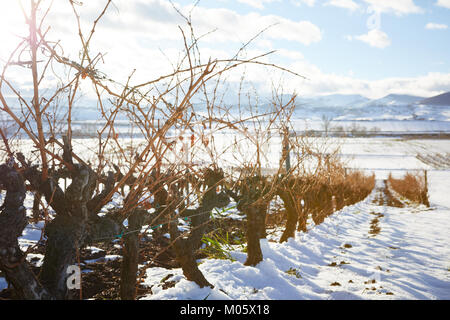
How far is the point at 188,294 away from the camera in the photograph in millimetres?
3096

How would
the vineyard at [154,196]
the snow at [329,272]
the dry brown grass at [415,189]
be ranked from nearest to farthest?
the vineyard at [154,196]
the snow at [329,272]
the dry brown grass at [415,189]

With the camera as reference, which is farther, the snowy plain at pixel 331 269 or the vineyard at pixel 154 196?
the snowy plain at pixel 331 269

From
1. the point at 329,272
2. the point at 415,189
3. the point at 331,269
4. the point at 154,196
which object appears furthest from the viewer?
the point at 415,189

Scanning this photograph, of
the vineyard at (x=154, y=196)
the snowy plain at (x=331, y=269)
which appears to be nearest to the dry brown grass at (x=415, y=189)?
the snowy plain at (x=331, y=269)

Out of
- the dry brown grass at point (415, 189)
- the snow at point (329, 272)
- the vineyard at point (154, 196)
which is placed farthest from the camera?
the dry brown grass at point (415, 189)

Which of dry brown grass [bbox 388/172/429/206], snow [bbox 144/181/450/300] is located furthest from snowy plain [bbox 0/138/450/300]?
dry brown grass [bbox 388/172/429/206]

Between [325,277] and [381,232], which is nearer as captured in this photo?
[325,277]

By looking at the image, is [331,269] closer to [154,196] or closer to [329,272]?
[329,272]

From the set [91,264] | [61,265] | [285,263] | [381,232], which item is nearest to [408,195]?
[381,232]

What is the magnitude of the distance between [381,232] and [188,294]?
6.78 metres

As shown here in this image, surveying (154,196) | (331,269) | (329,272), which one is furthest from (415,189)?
(154,196)

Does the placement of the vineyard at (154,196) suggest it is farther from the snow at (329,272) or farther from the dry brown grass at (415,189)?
the dry brown grass at (415,189)

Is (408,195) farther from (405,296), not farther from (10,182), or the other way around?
(10,182)
